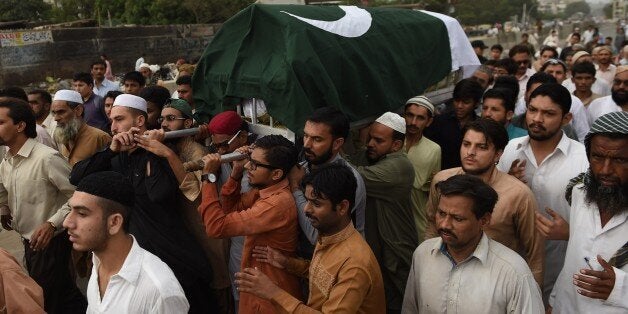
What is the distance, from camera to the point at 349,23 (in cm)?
378

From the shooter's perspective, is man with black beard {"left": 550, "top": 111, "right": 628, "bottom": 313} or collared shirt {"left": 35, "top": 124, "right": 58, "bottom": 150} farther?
collared shirt {"left": 35, "top": 124, "right": 58, "bottom": 150}

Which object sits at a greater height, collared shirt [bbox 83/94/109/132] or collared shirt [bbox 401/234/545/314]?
collared shirt [bbox 401/234/545/314]

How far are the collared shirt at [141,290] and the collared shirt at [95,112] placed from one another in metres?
4.15

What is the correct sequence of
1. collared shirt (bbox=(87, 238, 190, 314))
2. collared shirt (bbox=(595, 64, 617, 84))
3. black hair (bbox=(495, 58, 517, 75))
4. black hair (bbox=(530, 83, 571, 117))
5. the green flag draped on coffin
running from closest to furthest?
1. collared shirt (bbox=(87, 238, 190, 314))
2. black hair (bbox=(530, 83, 571, 117))
3. the green flag draped on coffin
4. black hair (bbox=(495, 58, 517, 75))
5. collared shirt (bbox=(595, 64, 617, 84))

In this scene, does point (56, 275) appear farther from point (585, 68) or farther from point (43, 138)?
point (585, 68)

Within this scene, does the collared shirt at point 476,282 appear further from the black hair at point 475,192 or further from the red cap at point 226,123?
the red cap at point 226,123

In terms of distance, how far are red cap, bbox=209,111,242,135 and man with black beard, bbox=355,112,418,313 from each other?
0.90m

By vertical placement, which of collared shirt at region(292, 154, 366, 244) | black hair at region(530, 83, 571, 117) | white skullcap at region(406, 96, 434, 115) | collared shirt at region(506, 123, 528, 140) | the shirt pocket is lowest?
the shirt pocket

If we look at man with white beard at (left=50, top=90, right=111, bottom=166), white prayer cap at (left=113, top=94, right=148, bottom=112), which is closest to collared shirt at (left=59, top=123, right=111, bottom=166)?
man with white beard at (left=50, top=90, right=111, bottom=166)

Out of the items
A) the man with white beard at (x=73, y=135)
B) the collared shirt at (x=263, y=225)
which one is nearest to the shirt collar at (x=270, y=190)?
the collared shirt at (x=263, y=225)

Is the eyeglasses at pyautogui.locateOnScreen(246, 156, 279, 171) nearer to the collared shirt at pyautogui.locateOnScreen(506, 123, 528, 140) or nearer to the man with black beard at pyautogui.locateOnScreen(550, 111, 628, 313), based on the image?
the man with black beard at pyautogui.locateOnScreen(550, 111, 628, 313)

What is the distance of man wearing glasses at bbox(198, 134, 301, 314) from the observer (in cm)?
257

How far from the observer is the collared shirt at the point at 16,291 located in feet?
6.78

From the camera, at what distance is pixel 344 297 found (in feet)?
6.79
